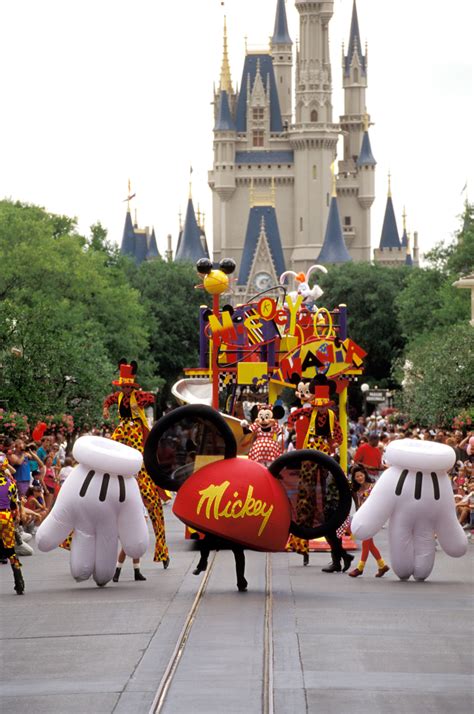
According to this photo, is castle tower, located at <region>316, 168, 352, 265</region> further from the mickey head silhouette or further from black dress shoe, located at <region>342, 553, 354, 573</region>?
the mickey head silhouette

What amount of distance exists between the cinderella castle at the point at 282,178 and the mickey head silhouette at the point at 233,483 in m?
Answer: 138

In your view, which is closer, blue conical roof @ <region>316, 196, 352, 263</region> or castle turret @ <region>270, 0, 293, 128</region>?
blue conical roof @ <region>316, 196, 352, 263</region>

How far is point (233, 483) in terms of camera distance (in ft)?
53.9

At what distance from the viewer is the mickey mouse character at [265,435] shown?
1917cm

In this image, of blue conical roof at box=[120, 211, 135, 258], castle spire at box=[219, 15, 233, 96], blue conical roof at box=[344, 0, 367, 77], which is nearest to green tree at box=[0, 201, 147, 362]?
blue conical roof at box=[120, 211, 135, 258]

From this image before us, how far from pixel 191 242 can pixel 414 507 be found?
14430 centimetres

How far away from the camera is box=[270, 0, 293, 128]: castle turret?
170000 mm

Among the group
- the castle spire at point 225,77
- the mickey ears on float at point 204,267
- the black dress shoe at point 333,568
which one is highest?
the castle spire at point 225,77

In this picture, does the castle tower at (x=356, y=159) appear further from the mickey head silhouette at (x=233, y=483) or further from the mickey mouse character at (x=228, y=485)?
the mickey mouse character at (x=228, y=485)

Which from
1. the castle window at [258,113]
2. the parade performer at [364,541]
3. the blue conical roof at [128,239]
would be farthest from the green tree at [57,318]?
the blue conical roof at [128,239]

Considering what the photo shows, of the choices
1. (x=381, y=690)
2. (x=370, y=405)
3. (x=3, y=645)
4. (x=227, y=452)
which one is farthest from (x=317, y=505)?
(x=370, y=405)

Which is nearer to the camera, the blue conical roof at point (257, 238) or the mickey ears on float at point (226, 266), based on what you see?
the mickey ears on float at point (226, 266)

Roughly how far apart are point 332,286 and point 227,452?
86231mm

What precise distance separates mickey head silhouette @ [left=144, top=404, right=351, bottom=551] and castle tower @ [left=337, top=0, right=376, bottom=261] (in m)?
146
